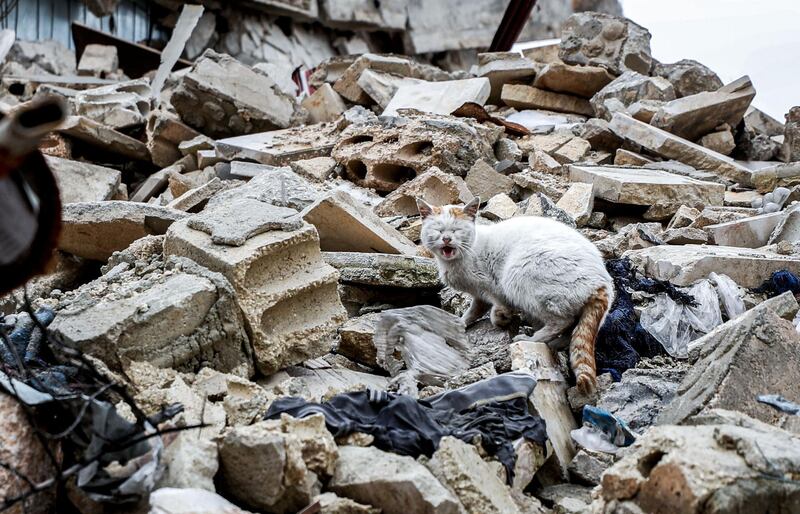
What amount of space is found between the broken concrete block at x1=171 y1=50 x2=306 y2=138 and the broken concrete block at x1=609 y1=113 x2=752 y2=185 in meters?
4.06

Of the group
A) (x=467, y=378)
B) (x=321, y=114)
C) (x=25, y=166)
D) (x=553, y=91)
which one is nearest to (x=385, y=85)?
(x=321, y=114)

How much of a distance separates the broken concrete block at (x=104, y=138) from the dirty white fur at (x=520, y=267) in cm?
510

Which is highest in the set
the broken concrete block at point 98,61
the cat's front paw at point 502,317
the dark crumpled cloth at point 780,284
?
the dark crumpled cloth at point 780,284

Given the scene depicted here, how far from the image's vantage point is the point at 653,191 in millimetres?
6699

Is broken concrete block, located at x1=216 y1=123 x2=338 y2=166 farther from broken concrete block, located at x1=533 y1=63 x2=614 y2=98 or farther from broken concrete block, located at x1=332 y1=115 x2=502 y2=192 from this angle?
broken concrete block, located at x1=533 y1=63 x2=614 y2=98

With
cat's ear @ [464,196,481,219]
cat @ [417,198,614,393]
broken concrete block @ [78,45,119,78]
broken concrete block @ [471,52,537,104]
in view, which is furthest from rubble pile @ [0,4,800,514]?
broken concrete block @ [78,45,119,78]

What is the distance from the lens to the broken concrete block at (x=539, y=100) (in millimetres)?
10328

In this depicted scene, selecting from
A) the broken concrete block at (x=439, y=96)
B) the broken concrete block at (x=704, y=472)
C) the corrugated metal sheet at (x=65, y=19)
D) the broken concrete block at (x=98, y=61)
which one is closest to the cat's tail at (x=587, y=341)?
the broken concrete block at (x=704, y=472)

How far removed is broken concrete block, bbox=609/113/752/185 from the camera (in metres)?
8.16

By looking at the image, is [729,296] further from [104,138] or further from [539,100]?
[104,138]

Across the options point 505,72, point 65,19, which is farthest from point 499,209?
point 65,19

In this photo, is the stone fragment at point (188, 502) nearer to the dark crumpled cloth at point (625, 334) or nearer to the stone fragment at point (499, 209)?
the dark crumpled cloth at point (625, 334)

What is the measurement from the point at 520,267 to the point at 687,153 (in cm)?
458

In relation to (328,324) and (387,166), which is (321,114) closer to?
(387,166)
